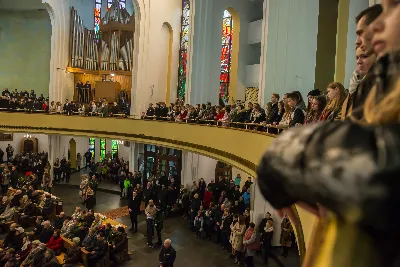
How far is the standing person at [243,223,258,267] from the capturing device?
34.2 feet

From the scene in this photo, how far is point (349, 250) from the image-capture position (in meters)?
0.87

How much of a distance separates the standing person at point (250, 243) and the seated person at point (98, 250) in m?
3.93

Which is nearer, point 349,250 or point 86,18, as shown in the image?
point 349,250

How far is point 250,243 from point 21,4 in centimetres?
2409

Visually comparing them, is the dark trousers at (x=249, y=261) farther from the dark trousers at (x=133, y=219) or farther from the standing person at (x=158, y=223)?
the dark trousers at (x=133, y=219)

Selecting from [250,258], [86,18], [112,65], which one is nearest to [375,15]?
[250,258]

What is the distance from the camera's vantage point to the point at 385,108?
3.01 ft

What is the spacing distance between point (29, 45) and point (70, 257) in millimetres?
21914

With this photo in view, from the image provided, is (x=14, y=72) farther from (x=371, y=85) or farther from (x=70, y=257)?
(x=371, y=85)

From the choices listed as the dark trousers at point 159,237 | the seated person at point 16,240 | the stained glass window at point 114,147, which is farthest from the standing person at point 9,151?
the dark trousers at point 159,237

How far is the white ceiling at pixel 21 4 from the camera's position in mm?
25859

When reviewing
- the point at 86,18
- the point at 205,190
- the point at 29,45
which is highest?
the point at 86,18

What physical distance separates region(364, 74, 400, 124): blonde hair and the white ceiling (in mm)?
28445

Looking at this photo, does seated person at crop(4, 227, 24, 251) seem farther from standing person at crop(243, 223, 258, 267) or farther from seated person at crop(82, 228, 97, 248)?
standing person at crop(243, 223, 258, 267)
